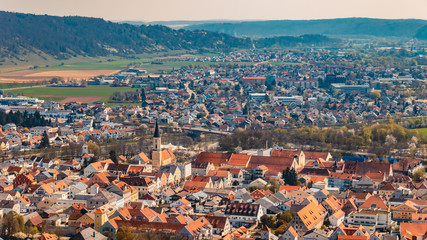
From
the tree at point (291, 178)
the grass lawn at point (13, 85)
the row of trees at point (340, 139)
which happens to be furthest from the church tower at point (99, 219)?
the grass lawn at point (13, 85)

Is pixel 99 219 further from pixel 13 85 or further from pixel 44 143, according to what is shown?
pixel 13 85

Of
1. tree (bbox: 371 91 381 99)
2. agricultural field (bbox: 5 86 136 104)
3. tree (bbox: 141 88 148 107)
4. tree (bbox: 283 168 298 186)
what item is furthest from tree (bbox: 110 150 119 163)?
tree (bbox: 371 91 381 99)

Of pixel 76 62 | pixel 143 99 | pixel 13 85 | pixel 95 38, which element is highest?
pixel 143 99

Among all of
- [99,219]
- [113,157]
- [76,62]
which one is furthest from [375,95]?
[76,62]

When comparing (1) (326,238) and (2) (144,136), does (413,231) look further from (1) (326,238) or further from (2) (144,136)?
(2) (144,136)

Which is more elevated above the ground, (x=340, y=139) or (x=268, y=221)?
(x=268, y=221)

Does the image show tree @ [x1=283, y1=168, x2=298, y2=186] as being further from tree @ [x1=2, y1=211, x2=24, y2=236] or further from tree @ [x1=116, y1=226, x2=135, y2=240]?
tree @ [x1=2, y1=211, x2=24, y2=236]

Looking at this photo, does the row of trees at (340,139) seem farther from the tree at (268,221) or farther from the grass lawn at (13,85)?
the grass lawn at (13,85)
